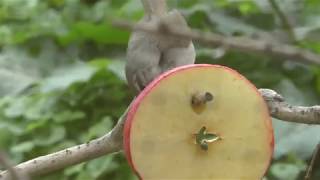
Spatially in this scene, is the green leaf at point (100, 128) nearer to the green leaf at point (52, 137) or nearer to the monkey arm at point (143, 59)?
the green leaf at point (52, 137)

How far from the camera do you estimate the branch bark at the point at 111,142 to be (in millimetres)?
729

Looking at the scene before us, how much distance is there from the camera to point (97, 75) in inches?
60.9

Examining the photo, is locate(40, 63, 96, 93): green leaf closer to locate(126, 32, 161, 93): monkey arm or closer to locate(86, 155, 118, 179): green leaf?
locate(86, 155, 118, 179): green leaf

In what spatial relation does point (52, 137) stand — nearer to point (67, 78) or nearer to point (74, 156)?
point (67, 78)

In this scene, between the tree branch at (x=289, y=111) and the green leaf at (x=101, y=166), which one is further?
the green leaf at (x=101, y=166)

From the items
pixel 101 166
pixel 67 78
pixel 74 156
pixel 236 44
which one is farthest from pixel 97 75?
pixel 236 44

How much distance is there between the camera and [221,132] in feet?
2.26

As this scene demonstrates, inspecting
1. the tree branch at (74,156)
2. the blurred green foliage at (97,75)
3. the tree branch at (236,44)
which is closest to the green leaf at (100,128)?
the blurred green foliage at (97,75)

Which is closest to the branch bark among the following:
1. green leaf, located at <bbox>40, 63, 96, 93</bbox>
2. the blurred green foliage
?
the blurred green foliage

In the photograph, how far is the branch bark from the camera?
2.39 feet

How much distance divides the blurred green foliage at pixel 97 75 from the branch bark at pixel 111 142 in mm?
615

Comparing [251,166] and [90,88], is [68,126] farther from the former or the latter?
[251,166]

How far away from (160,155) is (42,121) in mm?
837

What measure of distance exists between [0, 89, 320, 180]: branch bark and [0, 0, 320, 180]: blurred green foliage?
61cm
